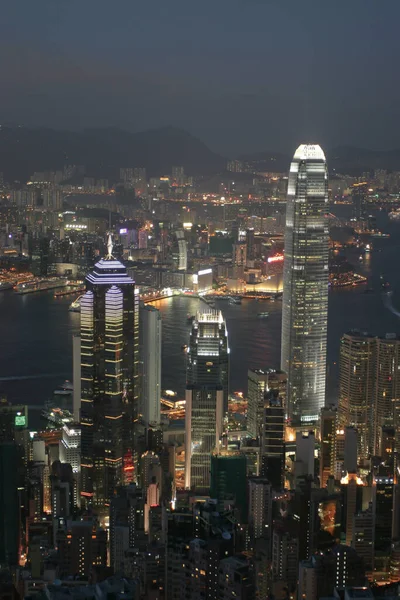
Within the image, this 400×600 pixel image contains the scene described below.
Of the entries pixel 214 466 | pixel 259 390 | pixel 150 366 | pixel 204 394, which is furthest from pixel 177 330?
pixel 214 466

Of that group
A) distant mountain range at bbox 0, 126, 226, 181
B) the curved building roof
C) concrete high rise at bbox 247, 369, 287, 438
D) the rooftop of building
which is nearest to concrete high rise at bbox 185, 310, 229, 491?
concrete high rise at bbox 247, 369, 287, 438

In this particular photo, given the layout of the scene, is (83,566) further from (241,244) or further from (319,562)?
(241,244)

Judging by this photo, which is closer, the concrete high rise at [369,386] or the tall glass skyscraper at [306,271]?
the concrete high rise at [369,386]

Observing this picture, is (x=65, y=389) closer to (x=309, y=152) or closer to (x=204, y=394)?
Result: (x=204, y=394)

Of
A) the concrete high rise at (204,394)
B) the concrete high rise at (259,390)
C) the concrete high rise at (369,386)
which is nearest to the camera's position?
the concrete high rise at (204,394)

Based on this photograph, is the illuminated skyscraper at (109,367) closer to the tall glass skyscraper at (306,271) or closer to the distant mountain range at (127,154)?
the tall glass skyscraper at (306,271)

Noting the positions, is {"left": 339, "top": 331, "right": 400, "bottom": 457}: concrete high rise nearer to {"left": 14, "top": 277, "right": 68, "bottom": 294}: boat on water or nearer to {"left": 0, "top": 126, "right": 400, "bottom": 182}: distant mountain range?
{"left": 0, "top": 126, "right": 400, "bottom": 182}: distant mountain range

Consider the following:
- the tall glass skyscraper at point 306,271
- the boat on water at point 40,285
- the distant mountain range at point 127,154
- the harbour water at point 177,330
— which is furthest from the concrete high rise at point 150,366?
the boat on water at point 40,285
